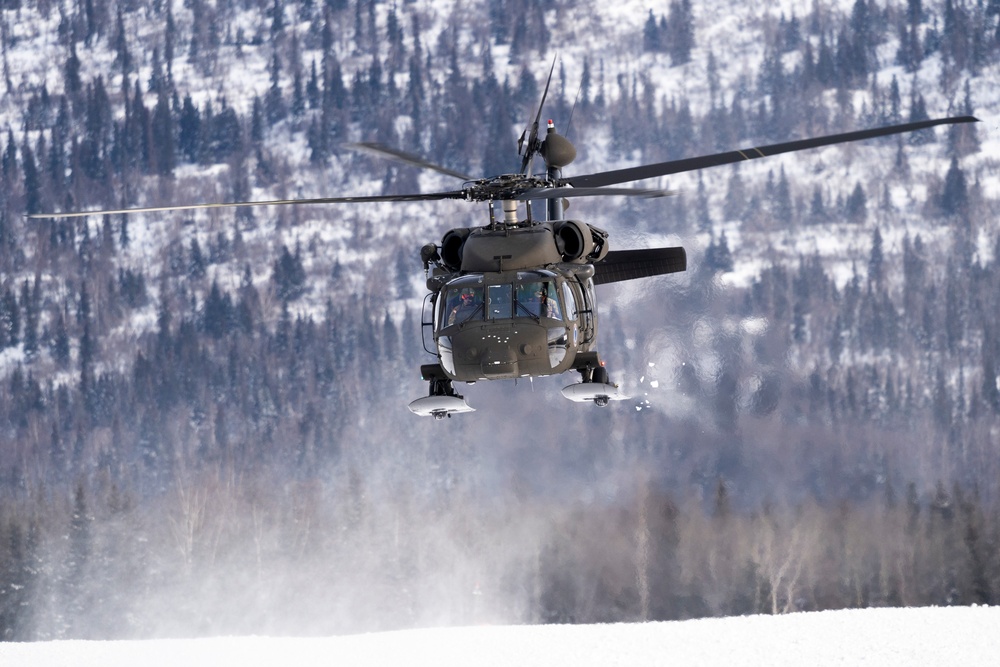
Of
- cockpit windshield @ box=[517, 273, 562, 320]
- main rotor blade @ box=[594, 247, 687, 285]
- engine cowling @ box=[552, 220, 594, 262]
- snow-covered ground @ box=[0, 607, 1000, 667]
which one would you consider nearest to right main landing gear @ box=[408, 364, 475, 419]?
cockpit windshield @ box=[517, 273, 562, 320]

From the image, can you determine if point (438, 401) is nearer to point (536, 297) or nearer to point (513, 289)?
point (513, 289)

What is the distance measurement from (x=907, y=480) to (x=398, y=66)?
9590 centimetres

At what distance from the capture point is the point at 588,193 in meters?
21.7

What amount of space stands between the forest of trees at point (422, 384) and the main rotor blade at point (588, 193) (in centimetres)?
3530

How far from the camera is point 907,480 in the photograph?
7131 cm

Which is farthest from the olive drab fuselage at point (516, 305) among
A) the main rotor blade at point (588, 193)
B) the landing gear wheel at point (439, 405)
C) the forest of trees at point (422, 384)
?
the forest of trees at point (422, 384)

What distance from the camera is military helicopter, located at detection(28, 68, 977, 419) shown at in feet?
79.9

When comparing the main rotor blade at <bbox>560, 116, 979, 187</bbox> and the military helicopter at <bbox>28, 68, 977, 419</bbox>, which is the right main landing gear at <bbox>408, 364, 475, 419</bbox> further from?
the main rotor blade at <bbox>560, 116, 979, 187</bbox>

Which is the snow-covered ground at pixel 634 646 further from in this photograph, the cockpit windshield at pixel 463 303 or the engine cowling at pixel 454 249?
the cockpit windshield at pixel 463 303

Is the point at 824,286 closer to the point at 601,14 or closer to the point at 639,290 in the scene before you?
the point at 639,290

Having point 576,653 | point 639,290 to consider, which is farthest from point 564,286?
point 639,290

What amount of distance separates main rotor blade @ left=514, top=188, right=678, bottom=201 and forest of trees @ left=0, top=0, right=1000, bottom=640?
116ft

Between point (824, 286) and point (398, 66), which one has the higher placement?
point (398, 66)

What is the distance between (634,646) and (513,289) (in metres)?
14.7
